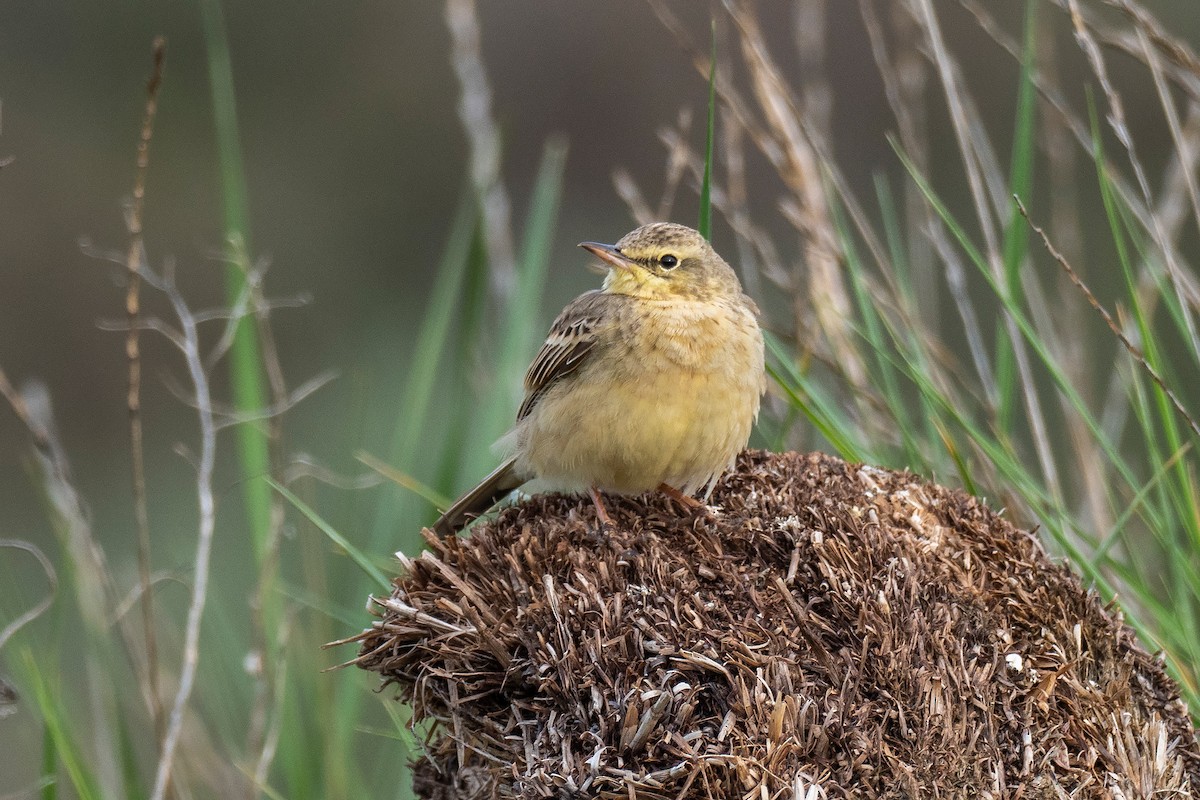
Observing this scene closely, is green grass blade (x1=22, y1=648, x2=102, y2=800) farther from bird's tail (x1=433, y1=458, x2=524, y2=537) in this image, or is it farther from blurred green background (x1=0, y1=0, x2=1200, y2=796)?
blurred green background (x1=0, y1=0, x2=1200, y2=796)

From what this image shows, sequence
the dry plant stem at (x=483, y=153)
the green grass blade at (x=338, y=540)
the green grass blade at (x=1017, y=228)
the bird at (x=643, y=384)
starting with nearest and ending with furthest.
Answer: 1. the green grass blade at (x=338, y=540)
2. the green grass blade at (x=1017, y=228)
3. the bird at (x=643, y=384)
4. the dry plant stem at (x=483, y=153)

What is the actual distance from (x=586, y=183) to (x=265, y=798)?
909 cm

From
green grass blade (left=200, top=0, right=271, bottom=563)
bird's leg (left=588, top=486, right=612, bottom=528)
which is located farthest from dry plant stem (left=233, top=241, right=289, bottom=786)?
bird's leg (left=588, top=486, right=612, bottom=528)

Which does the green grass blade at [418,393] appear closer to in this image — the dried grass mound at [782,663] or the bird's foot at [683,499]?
the bird's foot at [683,499]

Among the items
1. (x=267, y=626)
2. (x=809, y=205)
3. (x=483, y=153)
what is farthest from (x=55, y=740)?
(x=809, y=205)

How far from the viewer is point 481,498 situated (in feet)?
15.4

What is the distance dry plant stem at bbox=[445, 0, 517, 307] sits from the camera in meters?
5.37

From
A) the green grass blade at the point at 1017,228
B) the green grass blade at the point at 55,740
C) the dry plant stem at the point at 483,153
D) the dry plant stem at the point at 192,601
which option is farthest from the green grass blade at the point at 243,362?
the green grass blade at the point at 1017,228

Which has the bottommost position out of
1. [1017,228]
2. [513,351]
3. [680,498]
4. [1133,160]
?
[680,498]

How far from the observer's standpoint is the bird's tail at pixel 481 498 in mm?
4402

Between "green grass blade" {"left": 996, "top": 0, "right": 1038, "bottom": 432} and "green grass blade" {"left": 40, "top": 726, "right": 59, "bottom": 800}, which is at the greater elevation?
"green grass blade" {"left": 996, "top": 0, "right": 1038, "bottom": 432}

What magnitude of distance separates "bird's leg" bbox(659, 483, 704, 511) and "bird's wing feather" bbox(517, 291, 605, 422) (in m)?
0.65

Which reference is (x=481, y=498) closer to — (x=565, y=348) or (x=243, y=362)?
(x=565, y=348)

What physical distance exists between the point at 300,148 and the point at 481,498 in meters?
9.60
